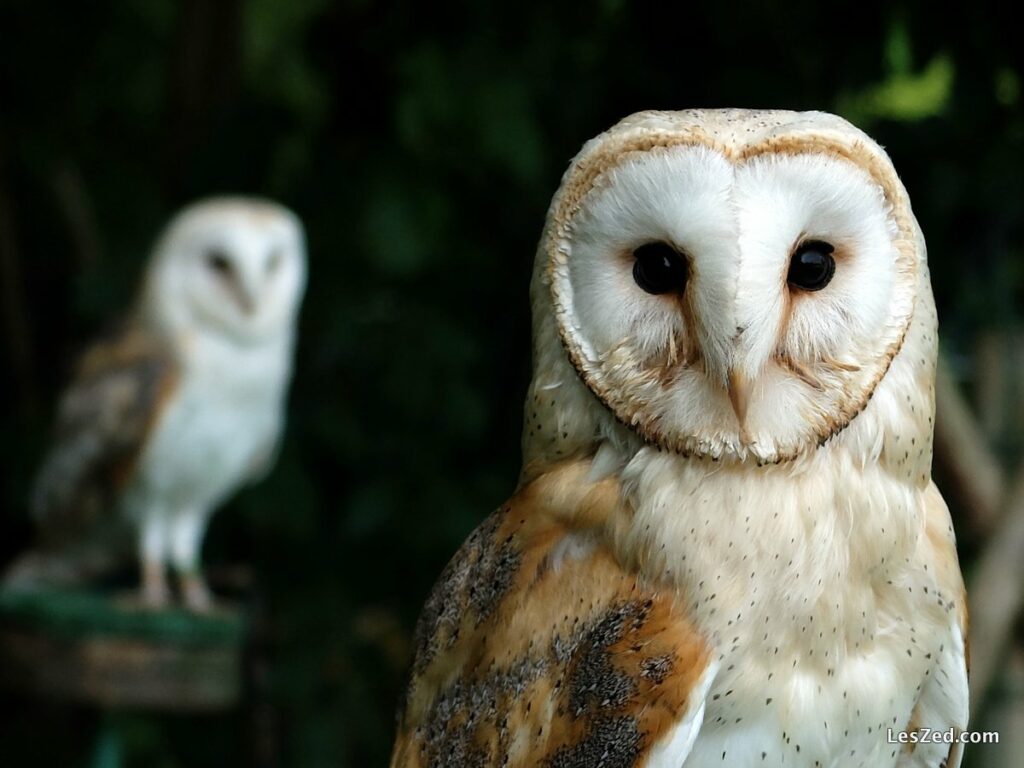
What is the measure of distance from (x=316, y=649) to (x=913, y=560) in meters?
2.20

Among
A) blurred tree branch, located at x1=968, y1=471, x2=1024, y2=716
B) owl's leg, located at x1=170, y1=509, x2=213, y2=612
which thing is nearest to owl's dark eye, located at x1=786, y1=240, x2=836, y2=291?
blurred tree branch, located at x1=968, y1=471, x2=1024, y2=716

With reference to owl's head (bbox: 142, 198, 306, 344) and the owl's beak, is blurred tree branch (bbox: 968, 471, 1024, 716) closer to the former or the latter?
the owl's beak

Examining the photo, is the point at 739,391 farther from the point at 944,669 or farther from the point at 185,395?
the point at 185,395

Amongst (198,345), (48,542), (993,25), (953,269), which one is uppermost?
(993,25)

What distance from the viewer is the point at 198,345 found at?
3252 millimetres

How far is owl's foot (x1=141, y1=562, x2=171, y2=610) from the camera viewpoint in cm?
320

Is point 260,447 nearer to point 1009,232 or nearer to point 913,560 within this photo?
point 1009,232

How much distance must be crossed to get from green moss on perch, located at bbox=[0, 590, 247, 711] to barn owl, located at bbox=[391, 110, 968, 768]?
60.6 inches

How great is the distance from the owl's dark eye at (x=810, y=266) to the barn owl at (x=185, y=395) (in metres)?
2.21

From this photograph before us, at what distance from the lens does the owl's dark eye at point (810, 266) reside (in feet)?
3.31

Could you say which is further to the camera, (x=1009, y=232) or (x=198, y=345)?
(x=198, y=345)

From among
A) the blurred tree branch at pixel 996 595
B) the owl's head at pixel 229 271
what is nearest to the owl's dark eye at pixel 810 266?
the blurred tree branch at pixel 996 595

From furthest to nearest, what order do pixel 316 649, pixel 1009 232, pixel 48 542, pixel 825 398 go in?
pixel 48 542
pixel 316 649
pixel 1009 232
pixel 825 398

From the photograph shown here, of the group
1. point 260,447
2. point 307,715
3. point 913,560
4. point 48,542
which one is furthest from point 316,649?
point 913,560
